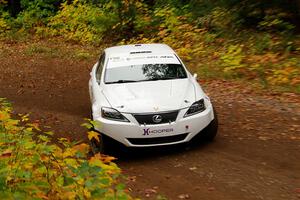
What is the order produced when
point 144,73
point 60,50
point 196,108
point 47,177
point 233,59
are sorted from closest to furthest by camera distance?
1. point 47,177
2. point 196,108
3. point 144,73
4. point 233,59
5. point 60,50

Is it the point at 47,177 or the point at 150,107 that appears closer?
the point at 47,177

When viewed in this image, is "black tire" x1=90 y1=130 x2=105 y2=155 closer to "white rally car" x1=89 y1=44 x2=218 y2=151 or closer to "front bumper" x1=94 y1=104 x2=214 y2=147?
"white rally car" x1=89 y1=44 x2=218 y2=151

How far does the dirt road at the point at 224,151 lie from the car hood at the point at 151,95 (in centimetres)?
89

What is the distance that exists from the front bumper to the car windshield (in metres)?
1.26

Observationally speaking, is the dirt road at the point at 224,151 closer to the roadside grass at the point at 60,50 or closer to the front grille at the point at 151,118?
the front grille at the point at 151,118

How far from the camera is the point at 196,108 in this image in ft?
26.3

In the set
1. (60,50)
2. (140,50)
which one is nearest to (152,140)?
(140,50)

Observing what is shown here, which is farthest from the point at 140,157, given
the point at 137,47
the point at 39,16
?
the point at 39,16

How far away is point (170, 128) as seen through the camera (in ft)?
→ 25.4

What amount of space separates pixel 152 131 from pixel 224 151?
4.33 feet

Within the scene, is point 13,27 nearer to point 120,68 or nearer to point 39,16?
point 39,16

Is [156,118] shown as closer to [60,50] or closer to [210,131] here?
[210,131]

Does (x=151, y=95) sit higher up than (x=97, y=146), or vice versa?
(x=151, y=95)

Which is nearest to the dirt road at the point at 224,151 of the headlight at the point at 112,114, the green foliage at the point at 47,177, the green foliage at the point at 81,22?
the headlight at the point at 112,114
